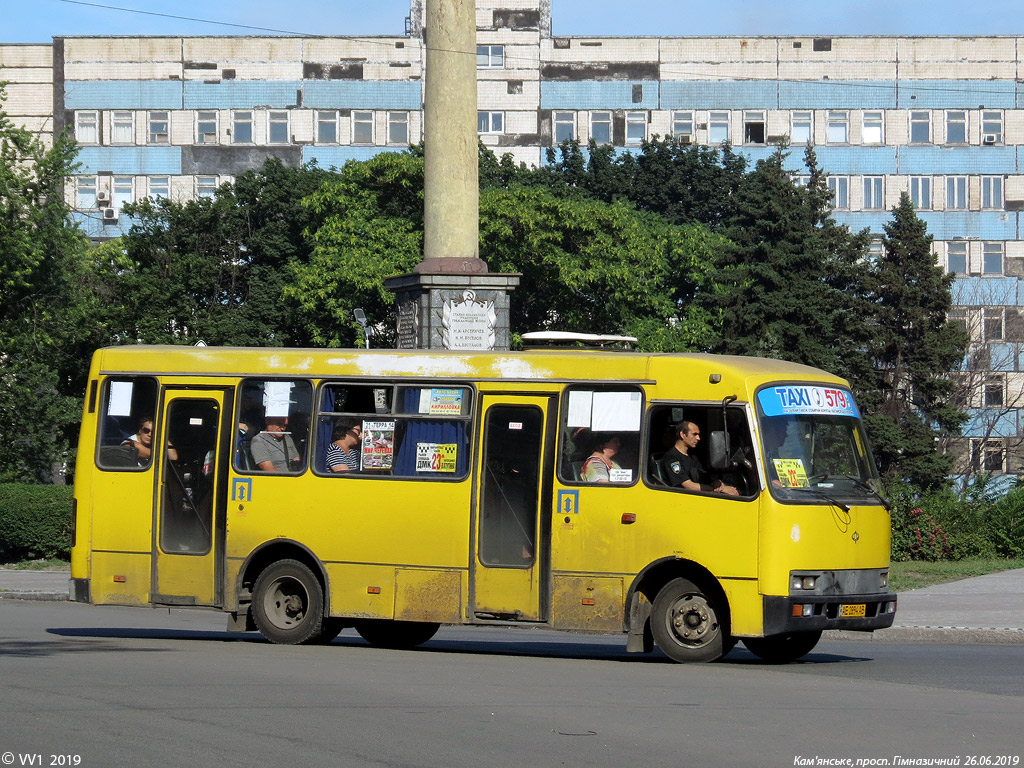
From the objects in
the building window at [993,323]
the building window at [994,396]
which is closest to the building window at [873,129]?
the building window at [993,323]

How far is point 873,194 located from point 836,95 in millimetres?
4937

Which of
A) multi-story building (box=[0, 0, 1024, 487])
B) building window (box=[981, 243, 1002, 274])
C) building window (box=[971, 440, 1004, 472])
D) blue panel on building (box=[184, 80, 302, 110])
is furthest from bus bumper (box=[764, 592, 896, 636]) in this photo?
building window (box=[981, 243, 1002, 274])

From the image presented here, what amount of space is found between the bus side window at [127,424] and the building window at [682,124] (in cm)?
6070

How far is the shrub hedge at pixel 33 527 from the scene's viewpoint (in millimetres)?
31281

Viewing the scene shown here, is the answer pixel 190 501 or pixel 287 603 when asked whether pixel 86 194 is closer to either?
pixel 190 501

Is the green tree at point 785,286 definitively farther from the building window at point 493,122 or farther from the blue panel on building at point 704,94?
the building window at point 493,122

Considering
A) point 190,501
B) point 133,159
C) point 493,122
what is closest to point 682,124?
point 493,122

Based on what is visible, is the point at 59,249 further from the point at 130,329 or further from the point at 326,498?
the point at 326,498

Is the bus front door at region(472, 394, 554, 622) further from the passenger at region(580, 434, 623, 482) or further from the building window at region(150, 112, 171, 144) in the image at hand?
the building window at region(150, 112, 171, 144)

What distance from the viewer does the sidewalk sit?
17.7 meters

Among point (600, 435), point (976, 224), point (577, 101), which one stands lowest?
point (600, 435)

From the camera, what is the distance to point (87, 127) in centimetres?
7569

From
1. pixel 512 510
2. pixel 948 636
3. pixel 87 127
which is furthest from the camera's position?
pixel 87 127

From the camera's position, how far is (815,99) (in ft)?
248
